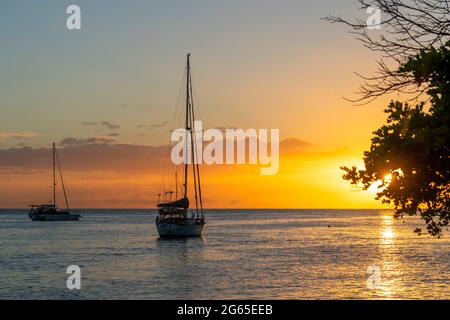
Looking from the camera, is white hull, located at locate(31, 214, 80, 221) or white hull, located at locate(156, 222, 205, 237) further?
white hull, located at locate(31, 214, 80, 221)

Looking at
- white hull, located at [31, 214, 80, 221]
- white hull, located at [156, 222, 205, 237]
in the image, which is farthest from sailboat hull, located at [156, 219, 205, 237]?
white hull, located at [31, 214, 80, 221]

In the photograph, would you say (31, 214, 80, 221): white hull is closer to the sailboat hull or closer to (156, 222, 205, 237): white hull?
(156, 222, 205, 237): white hull

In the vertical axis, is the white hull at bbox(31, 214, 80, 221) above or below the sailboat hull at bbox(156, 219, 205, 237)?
below

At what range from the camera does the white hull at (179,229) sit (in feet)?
279

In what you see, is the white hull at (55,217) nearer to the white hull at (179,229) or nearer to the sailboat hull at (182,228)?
the white hull at (179,229)

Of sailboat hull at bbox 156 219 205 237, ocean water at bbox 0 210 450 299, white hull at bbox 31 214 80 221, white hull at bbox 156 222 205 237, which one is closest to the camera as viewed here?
ocean water at bbox 0 210 450 299

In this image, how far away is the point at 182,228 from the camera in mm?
85375

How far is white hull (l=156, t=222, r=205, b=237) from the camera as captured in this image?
8519 cm

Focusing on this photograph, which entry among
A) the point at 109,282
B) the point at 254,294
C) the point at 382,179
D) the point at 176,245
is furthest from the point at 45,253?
the point at 382,179

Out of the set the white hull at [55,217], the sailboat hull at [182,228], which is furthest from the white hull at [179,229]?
the white hull at [55,217]

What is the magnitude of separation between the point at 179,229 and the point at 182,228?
0.69 metres

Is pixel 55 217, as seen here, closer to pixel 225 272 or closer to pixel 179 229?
pixel 179 229

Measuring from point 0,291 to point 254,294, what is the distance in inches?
Answer: 711
